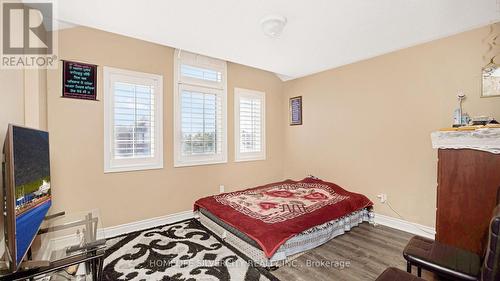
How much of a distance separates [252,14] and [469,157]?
243 cm

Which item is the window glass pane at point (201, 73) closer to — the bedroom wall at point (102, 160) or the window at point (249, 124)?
the bedroom wall at point (102, 160)

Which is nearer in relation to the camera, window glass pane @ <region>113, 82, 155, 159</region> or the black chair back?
the black chair back

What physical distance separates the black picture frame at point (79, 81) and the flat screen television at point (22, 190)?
1.25m

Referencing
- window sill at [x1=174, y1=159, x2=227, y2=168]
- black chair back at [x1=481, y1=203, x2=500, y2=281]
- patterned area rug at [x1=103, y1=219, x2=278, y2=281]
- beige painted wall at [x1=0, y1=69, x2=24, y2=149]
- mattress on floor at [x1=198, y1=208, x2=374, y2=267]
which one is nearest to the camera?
black chair back at [x1=481, y1=203, x2=500, y2=281]

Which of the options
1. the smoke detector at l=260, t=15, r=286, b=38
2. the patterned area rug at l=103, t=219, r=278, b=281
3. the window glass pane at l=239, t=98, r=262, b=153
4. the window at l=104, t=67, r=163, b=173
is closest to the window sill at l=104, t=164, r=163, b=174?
the window at l=104, t=67, r=163, b=173

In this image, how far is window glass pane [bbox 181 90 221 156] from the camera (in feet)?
11.5

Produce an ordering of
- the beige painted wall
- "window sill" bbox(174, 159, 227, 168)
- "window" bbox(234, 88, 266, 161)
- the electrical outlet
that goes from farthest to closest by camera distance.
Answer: "window" bbox(234, 88, 266, 161) < "window sill" bbox(174, 159, 227, 168) < the electrical outlet < the beige painted wall

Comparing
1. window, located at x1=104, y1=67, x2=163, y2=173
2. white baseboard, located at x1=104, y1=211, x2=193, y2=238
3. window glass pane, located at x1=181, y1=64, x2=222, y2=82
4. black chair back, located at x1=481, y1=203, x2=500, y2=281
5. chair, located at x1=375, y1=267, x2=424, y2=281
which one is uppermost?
window glass pane, located at x1=181, y1=64, x2=222, y2=82

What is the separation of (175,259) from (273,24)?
2694 mm

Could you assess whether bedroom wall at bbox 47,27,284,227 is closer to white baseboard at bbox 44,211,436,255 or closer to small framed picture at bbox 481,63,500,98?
white baseboard at bbox 44,211,436,255

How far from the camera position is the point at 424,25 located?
248 centimetres

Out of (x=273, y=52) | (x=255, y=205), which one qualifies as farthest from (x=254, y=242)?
(x=273, y=52)

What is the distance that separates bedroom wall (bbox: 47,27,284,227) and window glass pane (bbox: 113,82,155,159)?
0.19 metres

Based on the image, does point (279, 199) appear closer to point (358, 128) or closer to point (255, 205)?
point (255, 205)
